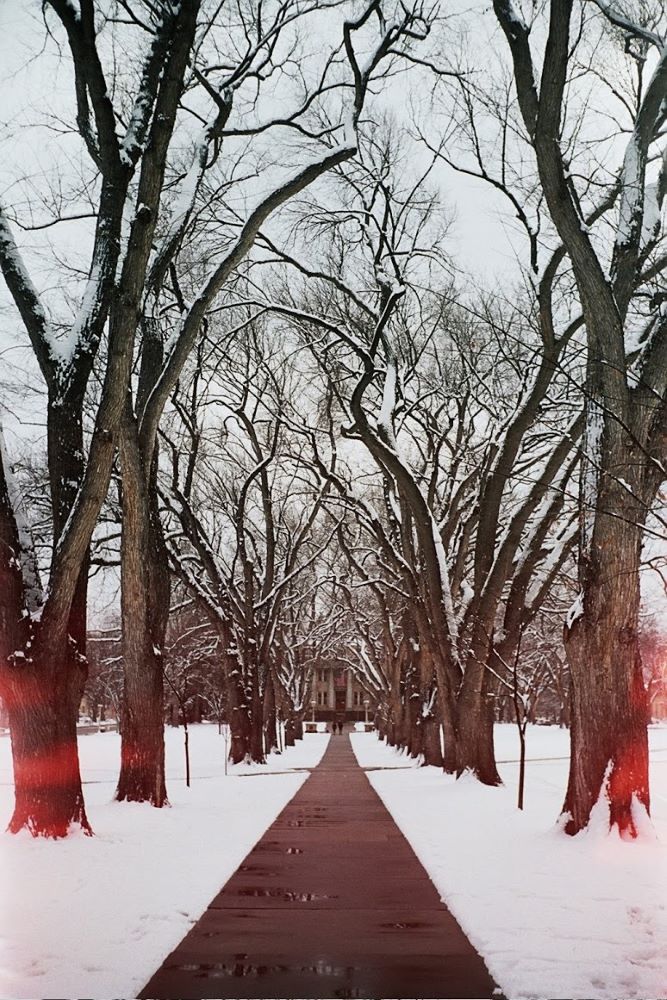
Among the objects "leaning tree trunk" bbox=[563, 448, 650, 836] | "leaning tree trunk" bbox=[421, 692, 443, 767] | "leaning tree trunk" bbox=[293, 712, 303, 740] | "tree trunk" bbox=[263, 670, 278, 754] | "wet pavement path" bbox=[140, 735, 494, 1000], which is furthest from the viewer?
"leaning tree trunk" bbox=[293, 712, 303, 740]

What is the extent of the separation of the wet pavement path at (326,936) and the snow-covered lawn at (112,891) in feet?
0.75

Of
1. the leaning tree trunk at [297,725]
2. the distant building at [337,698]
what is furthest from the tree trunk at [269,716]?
the distant building at [337,698]

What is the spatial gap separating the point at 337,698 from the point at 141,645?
12281 centimetres

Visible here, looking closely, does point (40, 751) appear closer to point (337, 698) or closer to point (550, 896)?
point (550, 896)

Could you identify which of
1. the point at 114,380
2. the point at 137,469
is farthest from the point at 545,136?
the point at 137,469

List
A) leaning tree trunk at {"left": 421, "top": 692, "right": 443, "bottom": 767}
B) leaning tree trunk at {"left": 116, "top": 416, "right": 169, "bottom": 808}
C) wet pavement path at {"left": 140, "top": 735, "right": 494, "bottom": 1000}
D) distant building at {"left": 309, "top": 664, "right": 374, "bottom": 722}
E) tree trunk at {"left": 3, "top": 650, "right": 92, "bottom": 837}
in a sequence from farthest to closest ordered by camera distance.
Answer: distant building at {"left": 309, "top": 664, "right": 374, "bottom": 722}
leaning tree trunk at {"left": 421, "top": 692, "right": 443, "bottom": 767}
leaning tree trunk at {"left": 116, "top": 416, "right": 169, "bottom": 808}
tree trunk at {"left": 3, "top": 650, "right": 92, "bottom": 837}
wet pavement path at {"left": 140, "top": 735, "right": 494, "bottom": 1000}

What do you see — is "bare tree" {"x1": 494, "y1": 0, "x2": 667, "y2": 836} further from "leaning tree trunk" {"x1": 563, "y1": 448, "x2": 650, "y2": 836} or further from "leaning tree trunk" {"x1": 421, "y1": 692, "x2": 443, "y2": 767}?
"leaning tree trunk" {"x1": 421, "y1": 692, "x2": 443, "y2": 767}

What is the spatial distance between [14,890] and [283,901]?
206 centimetres

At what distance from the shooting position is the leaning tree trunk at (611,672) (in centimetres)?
835

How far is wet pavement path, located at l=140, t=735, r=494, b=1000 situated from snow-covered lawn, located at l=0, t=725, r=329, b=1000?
23 centimetres

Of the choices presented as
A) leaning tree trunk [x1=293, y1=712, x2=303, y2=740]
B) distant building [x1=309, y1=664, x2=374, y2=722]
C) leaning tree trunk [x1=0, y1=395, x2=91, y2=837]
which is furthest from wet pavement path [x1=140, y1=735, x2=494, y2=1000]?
distant building [x1=309, y1=664, x2=374, y2=722]

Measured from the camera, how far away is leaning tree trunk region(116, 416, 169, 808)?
1130cm

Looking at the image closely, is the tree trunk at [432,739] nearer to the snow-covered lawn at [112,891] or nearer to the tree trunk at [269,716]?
the tree trunk at [269,716]

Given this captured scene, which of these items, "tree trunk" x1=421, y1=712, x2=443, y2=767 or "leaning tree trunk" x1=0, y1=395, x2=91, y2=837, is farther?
"tree trunk" x1=421, y1=712, x2=443, y2=767
